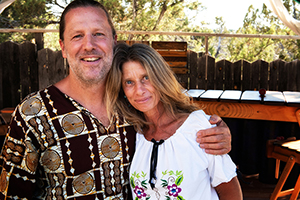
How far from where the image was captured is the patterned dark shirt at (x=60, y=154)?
162 cm

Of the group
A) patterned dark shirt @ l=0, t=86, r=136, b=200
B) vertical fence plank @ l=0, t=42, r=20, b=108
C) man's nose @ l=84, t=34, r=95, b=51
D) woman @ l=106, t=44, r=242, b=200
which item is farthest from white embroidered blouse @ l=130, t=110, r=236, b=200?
vertical fence plank @ l=0, t=42, r=20, b=108

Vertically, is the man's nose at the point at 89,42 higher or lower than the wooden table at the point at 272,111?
higher

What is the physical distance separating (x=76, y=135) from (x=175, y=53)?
3437mm

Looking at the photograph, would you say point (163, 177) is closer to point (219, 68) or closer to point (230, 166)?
point (230, 166)

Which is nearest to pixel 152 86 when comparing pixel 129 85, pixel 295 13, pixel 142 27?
pixel 129 85

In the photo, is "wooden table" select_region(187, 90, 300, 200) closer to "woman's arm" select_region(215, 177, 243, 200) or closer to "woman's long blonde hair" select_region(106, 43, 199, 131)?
"woman's long blonde hair" select_region(106, 43, 199, 131)

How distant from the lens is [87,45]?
1757mm

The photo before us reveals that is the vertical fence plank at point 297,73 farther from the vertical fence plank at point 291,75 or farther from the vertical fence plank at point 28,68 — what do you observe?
the vertical fence plank at point 28,68

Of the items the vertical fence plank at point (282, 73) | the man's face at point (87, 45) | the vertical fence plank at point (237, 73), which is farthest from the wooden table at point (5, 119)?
the vertical fence plank at point (282, 73)

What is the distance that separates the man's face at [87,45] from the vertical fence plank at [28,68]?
3709mm

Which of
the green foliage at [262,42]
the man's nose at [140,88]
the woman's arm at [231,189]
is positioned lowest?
the woman's arm at [231,189]

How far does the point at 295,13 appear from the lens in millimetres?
10586

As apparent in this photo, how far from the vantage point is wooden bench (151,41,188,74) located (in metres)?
4.85

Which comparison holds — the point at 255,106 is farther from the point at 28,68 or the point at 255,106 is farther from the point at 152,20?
the point at 152,20
